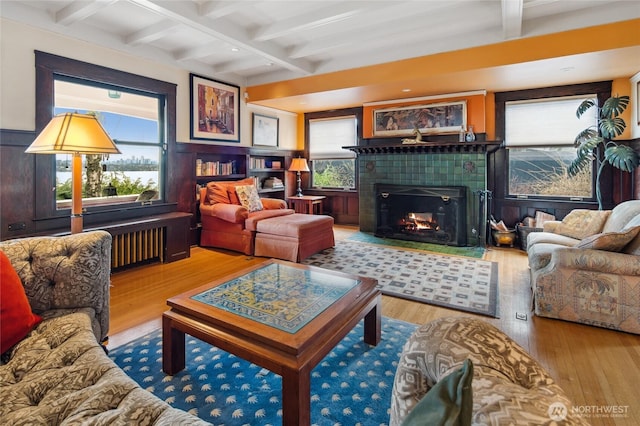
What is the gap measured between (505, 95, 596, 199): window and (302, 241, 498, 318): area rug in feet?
6.04

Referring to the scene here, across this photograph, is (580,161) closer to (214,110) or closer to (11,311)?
(214,110)

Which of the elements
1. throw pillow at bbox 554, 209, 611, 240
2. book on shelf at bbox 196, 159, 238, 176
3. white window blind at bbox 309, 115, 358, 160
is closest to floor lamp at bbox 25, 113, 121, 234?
book on shelf at bbox 196, 159, 238, 176

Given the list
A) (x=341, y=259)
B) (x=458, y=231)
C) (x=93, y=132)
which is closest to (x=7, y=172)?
(x=93, y=132)

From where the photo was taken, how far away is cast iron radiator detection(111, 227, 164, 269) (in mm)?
3771

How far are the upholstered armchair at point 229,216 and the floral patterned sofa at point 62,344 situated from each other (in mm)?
2619

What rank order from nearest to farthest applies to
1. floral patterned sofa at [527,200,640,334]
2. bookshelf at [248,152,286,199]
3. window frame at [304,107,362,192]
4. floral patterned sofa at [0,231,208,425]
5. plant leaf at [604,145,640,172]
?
floral patterned sofa at [0,231,208,425], floral patterned sofa at [527,200,640,334], plant leaf at [604,145,640,172], bookshelf at [248,152,286,199], window frame at [304,107,362,192]

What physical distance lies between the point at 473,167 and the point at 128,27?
4948mm

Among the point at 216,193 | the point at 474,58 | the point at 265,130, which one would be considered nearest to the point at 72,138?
the point at 216,193

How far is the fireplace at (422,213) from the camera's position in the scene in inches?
203

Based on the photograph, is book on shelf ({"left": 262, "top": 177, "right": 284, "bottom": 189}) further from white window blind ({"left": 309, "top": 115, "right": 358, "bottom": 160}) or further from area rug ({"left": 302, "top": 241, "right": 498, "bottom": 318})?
area rug ({"left": 302, "top": 241, "right": 498, "bottom": 318})

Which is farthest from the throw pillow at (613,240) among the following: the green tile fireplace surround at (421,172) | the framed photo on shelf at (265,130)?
the framed photo on shelf at (265,130)

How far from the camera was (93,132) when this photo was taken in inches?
86.7

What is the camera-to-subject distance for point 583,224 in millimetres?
3387

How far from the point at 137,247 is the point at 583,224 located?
4961 mm
